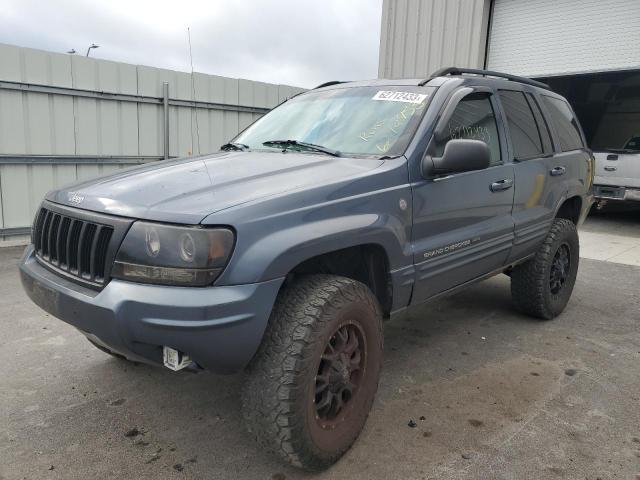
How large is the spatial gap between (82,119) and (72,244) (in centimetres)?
559

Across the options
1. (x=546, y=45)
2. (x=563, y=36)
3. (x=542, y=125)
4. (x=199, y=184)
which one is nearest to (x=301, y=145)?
(x=199, y=184)

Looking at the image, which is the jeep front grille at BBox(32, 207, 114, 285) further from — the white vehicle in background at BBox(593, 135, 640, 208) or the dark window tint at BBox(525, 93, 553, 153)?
the white vehicle in background at BBox(593, 135, 640, 208)

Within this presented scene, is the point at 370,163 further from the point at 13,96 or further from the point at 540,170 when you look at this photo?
the point at 13,96

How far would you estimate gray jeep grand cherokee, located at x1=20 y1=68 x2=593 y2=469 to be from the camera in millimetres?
2051

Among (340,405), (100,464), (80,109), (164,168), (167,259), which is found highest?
(80,109)

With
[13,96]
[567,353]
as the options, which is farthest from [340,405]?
[13,96]

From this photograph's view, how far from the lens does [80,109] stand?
7.26 m

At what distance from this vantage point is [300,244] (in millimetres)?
2193

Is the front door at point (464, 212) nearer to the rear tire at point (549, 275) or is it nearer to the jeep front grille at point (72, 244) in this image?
the rear tire at point (549, 275)

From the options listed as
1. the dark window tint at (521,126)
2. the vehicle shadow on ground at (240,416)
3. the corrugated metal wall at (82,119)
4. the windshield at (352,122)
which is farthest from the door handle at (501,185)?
the corrugated metal wall at (82,119)

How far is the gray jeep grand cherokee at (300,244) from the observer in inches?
80.7

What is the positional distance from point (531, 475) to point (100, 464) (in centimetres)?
197

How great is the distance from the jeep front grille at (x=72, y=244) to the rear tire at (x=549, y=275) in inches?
131

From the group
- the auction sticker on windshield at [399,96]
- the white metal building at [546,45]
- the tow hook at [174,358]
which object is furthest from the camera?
the white metal building at [546,45]
